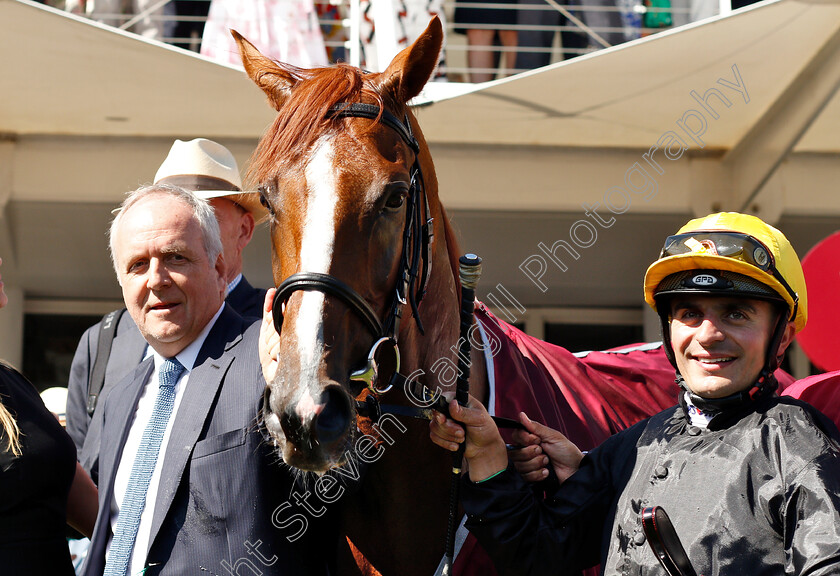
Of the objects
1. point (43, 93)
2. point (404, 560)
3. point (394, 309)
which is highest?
point (43, 93)

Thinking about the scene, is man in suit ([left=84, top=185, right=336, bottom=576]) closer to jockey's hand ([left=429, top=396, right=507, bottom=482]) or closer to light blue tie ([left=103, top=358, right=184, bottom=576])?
light blue tie ([left=103, top=358, right=184, bottom=576])

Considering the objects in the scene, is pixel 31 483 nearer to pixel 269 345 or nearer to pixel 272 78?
pixel 269 345

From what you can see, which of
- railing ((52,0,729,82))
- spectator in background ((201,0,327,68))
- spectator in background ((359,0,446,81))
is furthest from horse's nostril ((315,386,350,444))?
railing ((52,0,729,82))

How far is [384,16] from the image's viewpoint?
17.2 feet

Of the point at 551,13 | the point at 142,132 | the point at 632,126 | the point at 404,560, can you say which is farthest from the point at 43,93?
the point at 404,560

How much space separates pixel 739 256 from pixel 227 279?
6.29 ft

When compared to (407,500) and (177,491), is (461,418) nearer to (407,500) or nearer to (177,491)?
(407,500)

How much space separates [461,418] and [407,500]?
0.36 meters

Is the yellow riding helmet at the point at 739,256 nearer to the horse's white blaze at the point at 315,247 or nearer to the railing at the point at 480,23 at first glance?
the horse's white blaze at the point at 315,247

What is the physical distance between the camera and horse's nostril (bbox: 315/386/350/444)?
165cm

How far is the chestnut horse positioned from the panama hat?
4.16 feet

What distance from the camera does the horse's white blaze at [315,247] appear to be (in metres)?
1.69

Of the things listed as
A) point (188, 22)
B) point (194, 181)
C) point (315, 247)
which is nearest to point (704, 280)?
point (315, 247)

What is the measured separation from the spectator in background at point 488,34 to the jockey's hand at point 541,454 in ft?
14.6
